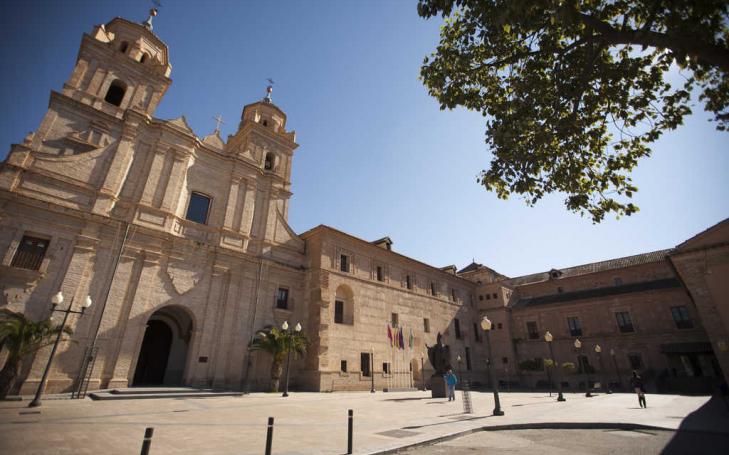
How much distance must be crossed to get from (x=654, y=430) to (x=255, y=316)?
19155 mm

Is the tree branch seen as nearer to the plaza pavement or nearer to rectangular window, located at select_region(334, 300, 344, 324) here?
the plaza pavement

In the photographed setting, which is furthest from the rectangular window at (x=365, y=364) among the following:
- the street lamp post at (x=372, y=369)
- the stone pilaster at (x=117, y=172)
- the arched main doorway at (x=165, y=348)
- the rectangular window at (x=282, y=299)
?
the stone pilaster at (x=117, y=172)

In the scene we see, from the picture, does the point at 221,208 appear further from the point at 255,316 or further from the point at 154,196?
the point at 255,316

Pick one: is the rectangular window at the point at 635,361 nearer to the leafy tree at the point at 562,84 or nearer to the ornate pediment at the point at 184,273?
the leafy tree at the point at 562,84

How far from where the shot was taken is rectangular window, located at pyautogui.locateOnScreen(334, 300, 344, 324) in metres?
24.1

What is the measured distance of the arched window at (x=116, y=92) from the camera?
20.7 metres

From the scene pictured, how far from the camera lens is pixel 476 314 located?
37.9 metres

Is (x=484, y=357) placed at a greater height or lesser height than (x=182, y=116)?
lesser

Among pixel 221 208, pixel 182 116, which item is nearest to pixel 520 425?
pixel 221 208

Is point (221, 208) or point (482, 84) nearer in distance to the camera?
point (482, 84)

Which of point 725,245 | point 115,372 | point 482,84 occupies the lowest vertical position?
point 115,372

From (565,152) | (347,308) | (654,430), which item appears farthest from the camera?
(347,308)

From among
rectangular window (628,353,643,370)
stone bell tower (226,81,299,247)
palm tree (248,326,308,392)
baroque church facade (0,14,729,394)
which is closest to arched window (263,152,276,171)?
stone bell tower (226,81,299,247)

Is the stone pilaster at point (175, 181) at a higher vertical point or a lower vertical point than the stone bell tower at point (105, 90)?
lower
